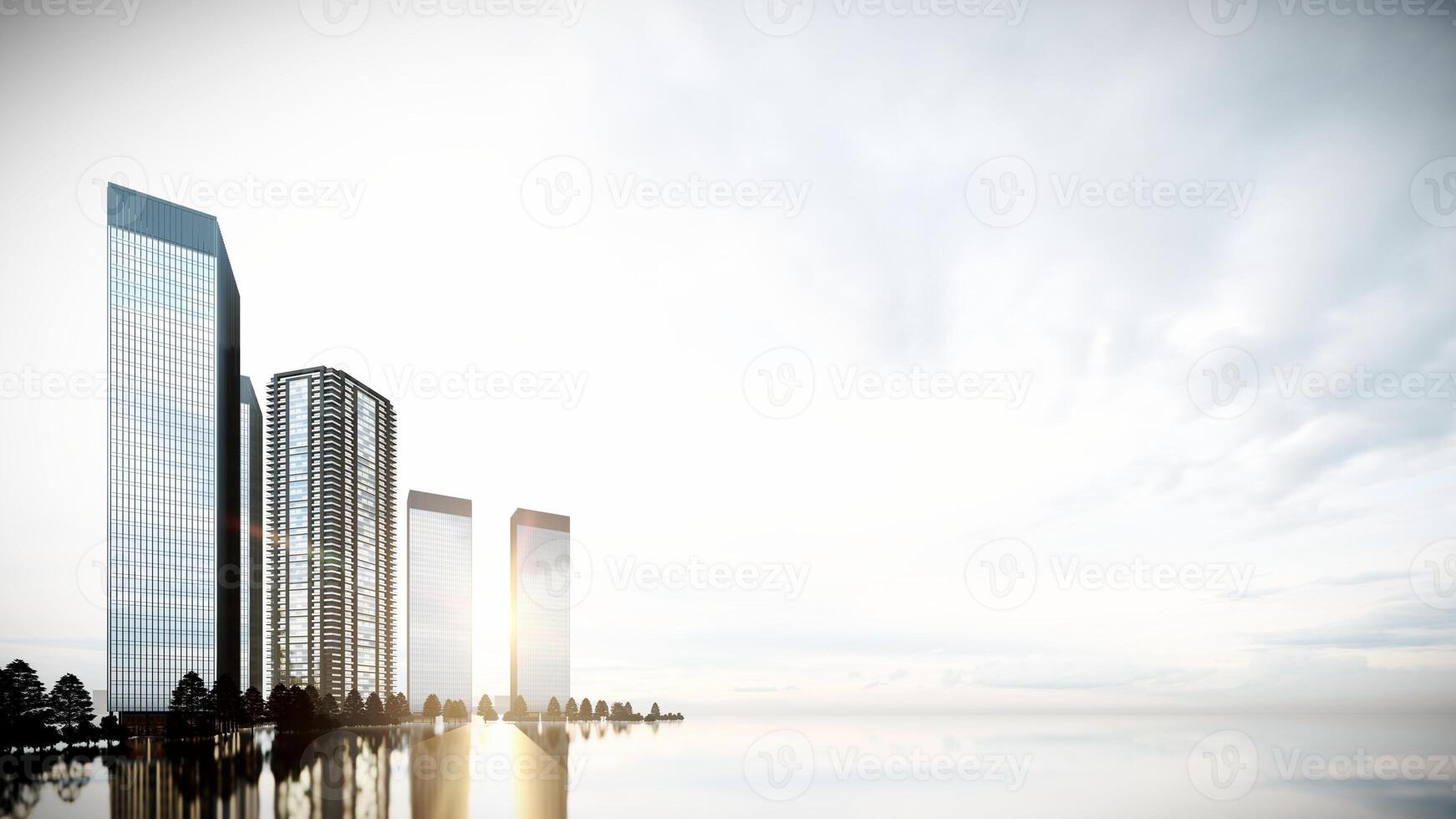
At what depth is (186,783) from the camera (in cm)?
7169

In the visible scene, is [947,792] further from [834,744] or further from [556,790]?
[834,744]

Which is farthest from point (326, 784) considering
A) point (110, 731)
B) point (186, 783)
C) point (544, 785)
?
point (110, 731)

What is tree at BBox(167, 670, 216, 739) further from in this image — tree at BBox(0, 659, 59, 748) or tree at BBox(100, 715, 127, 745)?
tree at BBox(0, 659, 59, 748)

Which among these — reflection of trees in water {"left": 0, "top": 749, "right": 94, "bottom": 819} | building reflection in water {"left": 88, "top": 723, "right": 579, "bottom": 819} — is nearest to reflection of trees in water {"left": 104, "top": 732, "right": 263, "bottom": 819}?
building reflection in water {"left": 88, "top": 723, "right": 579, "bottom": 819}

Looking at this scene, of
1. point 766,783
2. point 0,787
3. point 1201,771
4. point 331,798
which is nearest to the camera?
point 331,798

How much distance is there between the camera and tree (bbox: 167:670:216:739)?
179875 mm

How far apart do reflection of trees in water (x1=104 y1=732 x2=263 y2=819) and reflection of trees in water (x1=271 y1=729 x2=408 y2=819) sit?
2.04 m

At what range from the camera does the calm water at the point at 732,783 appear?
60.3 metres

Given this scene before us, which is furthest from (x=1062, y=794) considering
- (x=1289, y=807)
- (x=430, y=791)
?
(x=430, y=791)

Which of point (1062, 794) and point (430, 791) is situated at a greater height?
point (430, 791)

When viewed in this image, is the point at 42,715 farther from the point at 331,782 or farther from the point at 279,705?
the point at 331,782

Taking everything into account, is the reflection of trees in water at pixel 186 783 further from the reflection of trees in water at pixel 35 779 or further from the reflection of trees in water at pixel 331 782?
the reflection of trees in water at pixel 35 779

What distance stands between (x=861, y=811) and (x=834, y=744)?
91009 mm

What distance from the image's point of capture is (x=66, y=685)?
15775 centimetres
